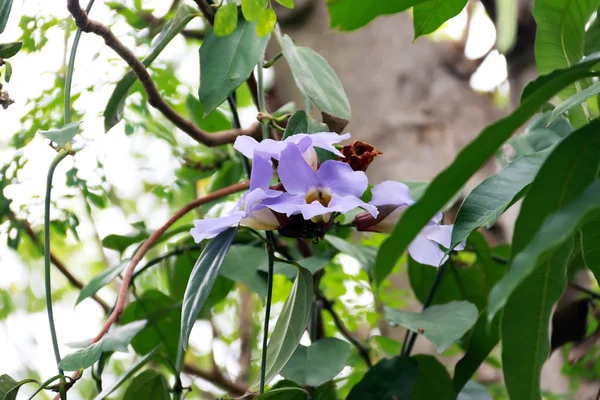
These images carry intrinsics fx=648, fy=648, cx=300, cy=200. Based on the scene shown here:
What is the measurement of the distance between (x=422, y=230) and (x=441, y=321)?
0.54 feet

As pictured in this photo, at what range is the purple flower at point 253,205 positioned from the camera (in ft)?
1.34

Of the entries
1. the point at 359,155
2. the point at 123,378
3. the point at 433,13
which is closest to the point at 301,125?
the point at 359,155

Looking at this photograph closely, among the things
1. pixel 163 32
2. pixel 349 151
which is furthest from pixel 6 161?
pixel 349 151

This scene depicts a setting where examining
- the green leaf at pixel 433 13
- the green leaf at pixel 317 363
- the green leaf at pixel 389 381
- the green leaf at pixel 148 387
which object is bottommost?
the green leaf at pixel 389 381

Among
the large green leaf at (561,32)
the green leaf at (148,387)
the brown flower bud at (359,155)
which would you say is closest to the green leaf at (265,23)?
the brown flower bud at (359,155)

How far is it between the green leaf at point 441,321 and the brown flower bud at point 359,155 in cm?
18

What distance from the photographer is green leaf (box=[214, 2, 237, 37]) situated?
0.50 m

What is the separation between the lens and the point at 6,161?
2.57 ft

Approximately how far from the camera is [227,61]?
52cm

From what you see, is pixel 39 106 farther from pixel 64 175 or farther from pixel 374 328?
pixel 374 328

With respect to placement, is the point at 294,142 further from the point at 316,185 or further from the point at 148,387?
the point at 148,387

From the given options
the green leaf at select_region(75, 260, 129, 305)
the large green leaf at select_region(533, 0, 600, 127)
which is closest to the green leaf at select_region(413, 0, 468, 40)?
the large green leaf at select_region(533, 0, 600, 127)

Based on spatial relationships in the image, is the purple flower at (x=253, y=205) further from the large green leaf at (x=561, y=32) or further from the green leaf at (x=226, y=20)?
the large green leaf at (x=561, y=32)

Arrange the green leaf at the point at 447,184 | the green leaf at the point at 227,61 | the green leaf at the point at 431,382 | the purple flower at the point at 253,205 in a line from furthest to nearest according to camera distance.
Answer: the green leaf at the point at 431,382 < the green leaf at the point at 227,61 < the purple flower at the point at 253,205 < the green leaf at the point at 447,184
